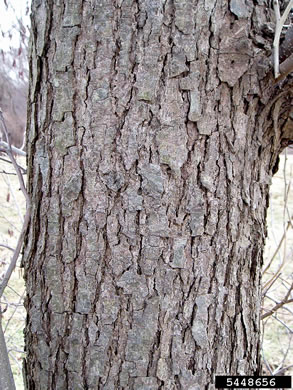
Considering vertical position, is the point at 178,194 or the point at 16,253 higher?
the point at 178,194

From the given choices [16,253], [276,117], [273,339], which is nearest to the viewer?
[16,253]

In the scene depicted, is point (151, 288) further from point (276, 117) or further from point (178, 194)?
point (276, 117)

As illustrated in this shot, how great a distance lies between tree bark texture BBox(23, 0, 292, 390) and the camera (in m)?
0.92

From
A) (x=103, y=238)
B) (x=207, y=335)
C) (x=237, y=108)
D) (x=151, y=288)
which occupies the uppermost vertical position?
(x=237, y=108)

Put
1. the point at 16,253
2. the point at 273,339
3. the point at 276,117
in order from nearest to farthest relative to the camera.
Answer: the point at 16,253 → the point at 276,117 → the point at 273,339

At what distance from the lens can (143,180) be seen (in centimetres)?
93

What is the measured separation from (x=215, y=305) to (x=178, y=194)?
0.33m

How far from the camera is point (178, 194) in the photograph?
3.10 feet

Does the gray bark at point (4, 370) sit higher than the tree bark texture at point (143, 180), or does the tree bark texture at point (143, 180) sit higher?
the tree bark texture at point (143, 180)

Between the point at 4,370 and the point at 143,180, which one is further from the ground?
the point at 143,180

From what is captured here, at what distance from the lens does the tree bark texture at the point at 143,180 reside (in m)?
0.92

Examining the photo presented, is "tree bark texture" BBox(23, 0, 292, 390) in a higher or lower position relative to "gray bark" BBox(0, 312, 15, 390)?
higher

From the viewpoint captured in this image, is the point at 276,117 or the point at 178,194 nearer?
the point at 178,194

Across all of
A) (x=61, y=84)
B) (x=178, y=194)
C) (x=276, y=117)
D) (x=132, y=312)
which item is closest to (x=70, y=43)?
(x=61, y=84)
